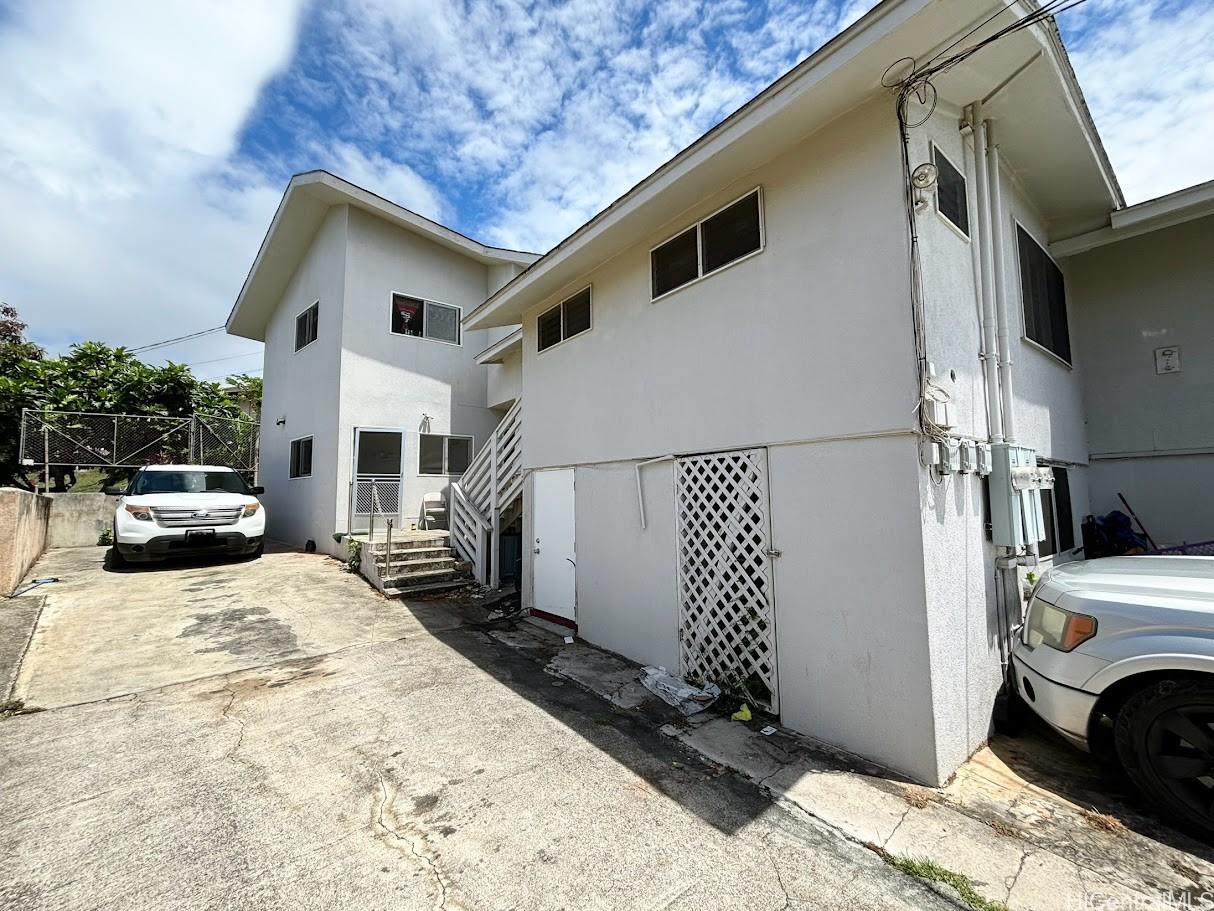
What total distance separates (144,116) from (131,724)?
8258 millimetres

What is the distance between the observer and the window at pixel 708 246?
4.33 m

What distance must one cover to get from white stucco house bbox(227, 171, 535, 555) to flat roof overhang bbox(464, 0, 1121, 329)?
18.9ft

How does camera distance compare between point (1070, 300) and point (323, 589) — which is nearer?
point (1070, 300)

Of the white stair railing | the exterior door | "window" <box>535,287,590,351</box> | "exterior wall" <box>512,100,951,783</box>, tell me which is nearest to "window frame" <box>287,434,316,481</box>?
the exterior door

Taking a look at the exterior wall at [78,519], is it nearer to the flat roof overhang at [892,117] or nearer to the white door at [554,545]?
the white door at [554,545]

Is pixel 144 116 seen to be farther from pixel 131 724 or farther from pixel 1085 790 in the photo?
pixel 1085 790

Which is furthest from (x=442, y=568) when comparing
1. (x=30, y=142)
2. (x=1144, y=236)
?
(x=1144, y=236)

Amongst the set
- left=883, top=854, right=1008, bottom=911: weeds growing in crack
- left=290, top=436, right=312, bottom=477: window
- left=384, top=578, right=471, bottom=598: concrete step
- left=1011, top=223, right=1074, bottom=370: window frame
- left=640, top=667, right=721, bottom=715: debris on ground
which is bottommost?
left=883, top=854, right=1008, bottom=911: weeds growing in crack

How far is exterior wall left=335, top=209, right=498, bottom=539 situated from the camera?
384 inches

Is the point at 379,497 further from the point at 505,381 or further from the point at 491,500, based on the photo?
the point at 505,381

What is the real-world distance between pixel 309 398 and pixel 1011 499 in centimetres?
1229

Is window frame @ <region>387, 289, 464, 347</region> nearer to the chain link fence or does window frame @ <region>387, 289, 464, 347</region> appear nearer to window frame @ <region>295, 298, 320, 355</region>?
window frame @ <region>295, 298, 320, 355</region>

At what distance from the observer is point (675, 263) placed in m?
5.05

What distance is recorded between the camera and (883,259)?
134 inches
